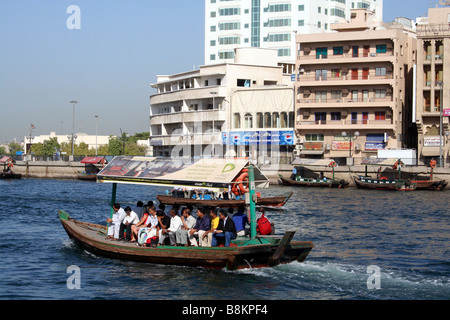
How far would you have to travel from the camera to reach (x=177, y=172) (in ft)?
81.6

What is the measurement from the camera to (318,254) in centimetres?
2648

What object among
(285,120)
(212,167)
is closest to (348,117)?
(285,120)

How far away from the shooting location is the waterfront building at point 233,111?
80250 mm

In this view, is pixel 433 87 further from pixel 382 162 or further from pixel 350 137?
pixel 382 162


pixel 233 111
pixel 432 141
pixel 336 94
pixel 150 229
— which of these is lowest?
pixel 150 229

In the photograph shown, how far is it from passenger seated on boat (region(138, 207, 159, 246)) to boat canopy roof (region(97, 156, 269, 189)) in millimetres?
1447

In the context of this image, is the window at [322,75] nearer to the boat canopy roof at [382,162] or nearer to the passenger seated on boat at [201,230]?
the boat canopy roof at [382,162]

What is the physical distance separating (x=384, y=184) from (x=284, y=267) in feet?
144

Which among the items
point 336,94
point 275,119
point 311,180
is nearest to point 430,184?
point 311,180

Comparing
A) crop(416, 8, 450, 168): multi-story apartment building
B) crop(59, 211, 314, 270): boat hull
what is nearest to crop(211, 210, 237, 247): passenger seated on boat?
crop(59, 211, 314, 270): boat hull

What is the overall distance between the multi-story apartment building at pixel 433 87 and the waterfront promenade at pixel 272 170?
188 inches

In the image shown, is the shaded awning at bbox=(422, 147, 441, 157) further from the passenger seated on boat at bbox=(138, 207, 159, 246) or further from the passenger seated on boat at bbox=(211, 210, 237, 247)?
the passenger seated on boat at bbox=(211, 210, 237, 247)

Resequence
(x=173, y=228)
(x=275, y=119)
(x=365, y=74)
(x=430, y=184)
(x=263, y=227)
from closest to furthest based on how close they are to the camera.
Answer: (x=173, y=228) → (x=263, y=227) → (x=430, y=184) → (x=365, y=74) → (x=275, y=119)
